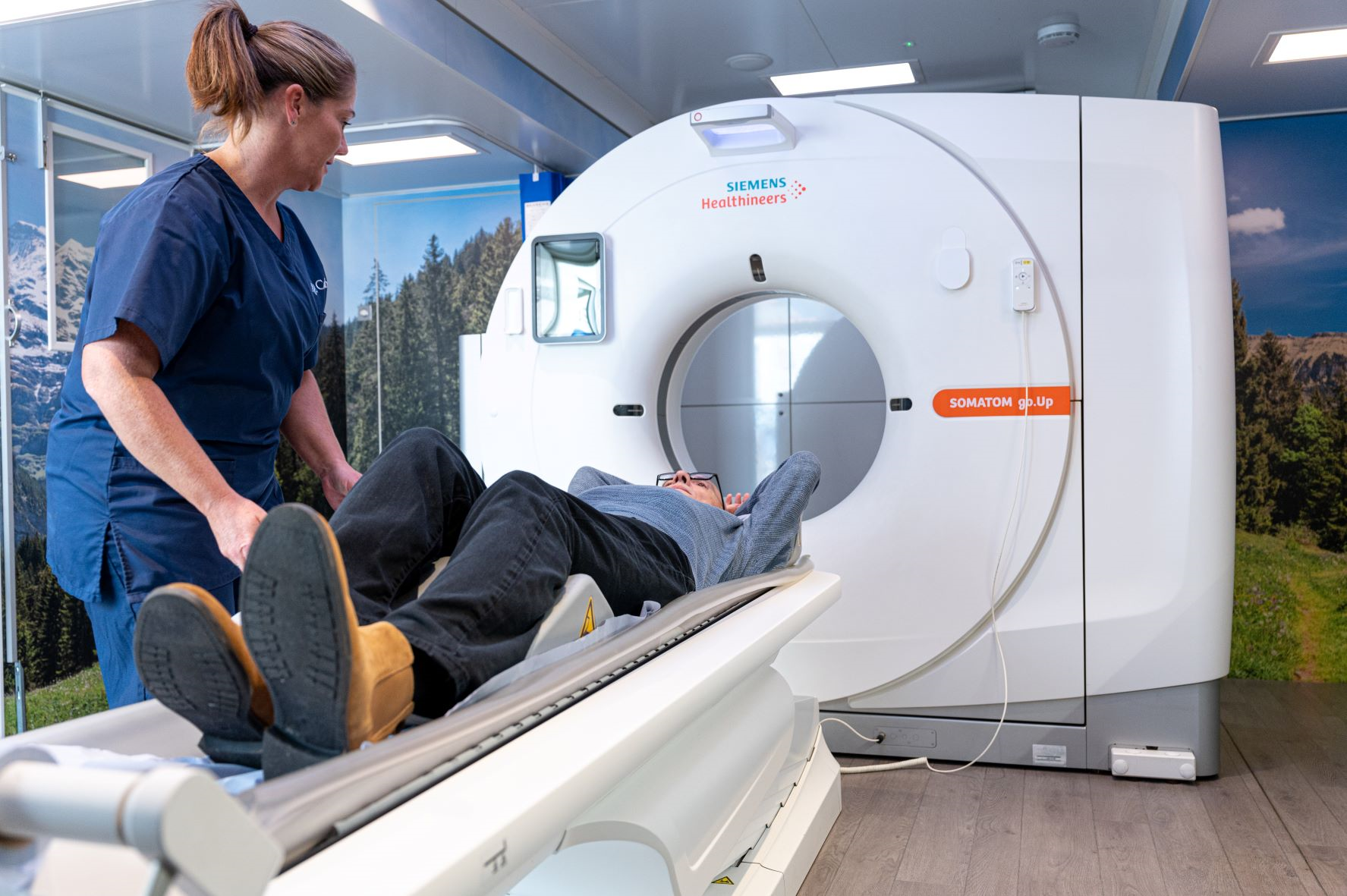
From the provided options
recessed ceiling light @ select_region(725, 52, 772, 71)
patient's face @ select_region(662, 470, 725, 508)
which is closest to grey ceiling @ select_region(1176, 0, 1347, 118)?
recessed ceiling light @ select_region(725, 52, 772, 71)

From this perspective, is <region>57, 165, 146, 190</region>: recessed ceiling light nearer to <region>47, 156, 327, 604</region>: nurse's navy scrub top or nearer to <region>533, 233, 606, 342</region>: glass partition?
<region>533, 233, 606, 342</region>: glass partition

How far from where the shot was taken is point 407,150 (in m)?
4.43

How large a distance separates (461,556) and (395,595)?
16 centimetres

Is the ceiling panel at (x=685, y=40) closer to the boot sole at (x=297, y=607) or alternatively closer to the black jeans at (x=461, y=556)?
the black jeans at (x=461, y=556)

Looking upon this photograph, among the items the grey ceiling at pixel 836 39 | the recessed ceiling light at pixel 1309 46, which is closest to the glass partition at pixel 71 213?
the grey ceiling at pixel 836 39

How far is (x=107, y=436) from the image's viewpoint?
1433 millimetres

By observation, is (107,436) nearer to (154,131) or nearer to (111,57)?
(111,57)

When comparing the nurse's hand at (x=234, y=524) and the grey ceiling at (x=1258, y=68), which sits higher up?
the grey ceiling at (x=1258, y=68)

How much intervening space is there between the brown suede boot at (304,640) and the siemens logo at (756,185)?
200 cm

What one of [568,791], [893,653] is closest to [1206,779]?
[893,653]

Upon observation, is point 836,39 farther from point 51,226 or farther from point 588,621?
point 588,621

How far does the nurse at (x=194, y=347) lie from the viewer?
1.32m

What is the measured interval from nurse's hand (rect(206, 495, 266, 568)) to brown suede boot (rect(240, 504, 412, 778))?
15.6 inches

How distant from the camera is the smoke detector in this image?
369 centimetres
